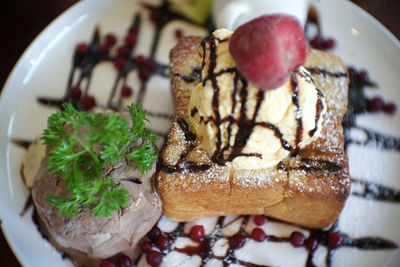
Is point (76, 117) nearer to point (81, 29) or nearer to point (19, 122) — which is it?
point (19, 122)

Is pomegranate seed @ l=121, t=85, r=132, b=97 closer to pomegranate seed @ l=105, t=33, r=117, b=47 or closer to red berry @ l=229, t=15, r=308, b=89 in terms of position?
pomegranate seed @ l=105, t=33, r=117, b=47

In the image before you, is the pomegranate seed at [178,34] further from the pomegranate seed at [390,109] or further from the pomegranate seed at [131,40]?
the pomegranate seed at [390,109]

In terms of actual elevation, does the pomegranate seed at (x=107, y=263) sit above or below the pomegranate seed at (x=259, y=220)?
below

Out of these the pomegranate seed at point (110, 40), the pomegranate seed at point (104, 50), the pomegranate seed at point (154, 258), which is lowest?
the pomegranate seed at point (154, 258)

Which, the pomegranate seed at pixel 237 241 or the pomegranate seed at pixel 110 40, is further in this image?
the pomegranate seed at pixel 110 40

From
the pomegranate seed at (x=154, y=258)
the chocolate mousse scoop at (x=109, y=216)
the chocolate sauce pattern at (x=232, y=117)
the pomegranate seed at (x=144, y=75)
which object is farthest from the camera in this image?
the pomegranate seed at (x=144, y=75)

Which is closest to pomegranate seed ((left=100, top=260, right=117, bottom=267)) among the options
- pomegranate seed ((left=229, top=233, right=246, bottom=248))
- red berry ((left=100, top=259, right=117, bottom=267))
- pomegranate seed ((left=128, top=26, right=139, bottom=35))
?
red berry ((left=100, top=259, right=117, bottom=267))

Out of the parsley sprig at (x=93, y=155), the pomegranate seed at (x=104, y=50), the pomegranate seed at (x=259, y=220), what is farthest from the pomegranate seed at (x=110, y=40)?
the pomegranate seed at (x=259, y=220)
